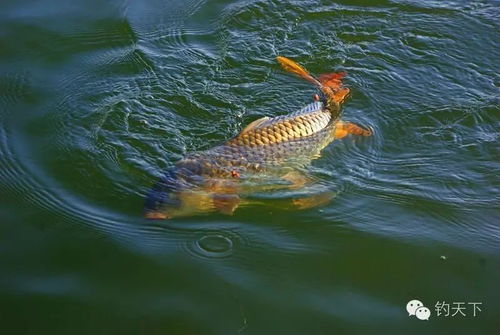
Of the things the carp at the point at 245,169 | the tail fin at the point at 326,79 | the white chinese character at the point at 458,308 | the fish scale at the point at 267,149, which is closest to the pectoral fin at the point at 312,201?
the carp at the point at 245,169

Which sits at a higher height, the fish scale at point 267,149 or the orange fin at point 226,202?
the fish scale at point 267,149

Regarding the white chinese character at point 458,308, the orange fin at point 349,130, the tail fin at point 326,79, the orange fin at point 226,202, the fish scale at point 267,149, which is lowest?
the white chinese character at point 458,308

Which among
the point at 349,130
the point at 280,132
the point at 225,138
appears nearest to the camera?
the point at 280,132

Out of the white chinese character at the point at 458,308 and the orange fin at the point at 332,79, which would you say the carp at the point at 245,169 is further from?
the white chinese character at the point at 458,308

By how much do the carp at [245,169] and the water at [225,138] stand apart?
114mm

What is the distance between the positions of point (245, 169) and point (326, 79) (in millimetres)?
1870

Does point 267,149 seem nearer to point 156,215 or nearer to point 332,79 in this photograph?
point 156,215

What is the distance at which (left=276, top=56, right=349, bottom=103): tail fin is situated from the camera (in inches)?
249

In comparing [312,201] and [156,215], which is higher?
[312,201]

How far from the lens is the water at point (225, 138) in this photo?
4.34 m

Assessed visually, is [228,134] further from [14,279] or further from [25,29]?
[25,29]

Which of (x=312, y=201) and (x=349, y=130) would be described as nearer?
(x=312, y=201)

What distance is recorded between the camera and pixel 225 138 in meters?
5.78

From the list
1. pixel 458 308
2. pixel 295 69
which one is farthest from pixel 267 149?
pixel 458 308
